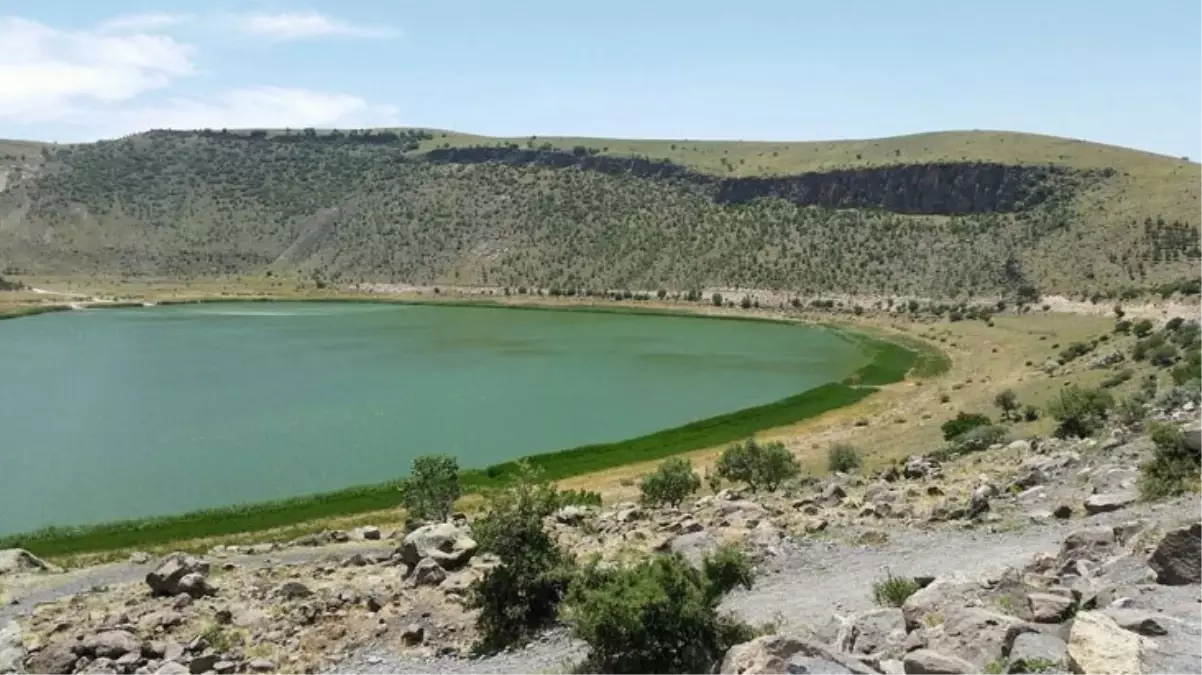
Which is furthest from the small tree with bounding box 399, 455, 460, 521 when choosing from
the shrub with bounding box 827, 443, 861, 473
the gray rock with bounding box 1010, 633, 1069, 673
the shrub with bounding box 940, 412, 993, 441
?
the gray rock with bounding box 1010, 633, 1069, 673

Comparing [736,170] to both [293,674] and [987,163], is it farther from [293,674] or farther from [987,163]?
[293,674]

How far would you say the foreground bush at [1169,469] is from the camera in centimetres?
1831

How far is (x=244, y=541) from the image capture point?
34594mm

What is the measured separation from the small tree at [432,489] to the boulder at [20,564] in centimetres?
1145

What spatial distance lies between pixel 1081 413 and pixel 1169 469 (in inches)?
608

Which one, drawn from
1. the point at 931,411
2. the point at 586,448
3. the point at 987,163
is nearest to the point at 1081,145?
the point at 987,163

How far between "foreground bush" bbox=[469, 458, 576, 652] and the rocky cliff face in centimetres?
14125

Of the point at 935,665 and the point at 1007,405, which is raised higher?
the point at 935,665

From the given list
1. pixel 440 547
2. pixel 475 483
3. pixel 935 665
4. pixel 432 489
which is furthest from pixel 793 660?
pixel 475 483

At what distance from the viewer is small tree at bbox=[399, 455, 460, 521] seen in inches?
1320

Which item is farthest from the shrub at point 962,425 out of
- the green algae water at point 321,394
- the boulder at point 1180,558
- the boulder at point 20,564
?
the boulder at point 20,564

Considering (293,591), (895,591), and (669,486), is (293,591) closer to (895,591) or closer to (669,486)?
(895,591)

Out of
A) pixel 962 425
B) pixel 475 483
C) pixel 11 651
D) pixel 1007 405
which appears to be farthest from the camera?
pixel 1007 405

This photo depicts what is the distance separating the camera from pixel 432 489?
33875 mm
